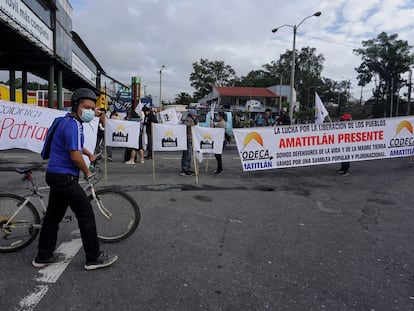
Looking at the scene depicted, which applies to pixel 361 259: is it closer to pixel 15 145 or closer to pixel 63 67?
pixel 15 145

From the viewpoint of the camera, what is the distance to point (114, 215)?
4578mm

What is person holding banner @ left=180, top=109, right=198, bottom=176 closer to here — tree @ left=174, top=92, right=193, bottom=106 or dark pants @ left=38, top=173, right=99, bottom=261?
dark pants @ left=38, top=173, right=99, bottom=261

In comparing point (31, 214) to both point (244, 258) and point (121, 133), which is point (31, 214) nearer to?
point (244, 258)

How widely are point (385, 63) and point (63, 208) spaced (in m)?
89.7

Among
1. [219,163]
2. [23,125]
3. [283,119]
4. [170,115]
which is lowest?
[219,163]

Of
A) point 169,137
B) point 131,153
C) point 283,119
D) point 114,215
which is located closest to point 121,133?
point 169,137

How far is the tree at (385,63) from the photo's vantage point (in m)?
77.7

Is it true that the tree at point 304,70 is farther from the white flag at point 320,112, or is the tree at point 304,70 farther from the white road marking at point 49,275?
the white road marking at point 49,275

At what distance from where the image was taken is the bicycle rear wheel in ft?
13.7

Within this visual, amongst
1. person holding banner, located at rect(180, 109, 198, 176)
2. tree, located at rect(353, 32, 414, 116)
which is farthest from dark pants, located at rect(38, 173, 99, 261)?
tree, located at rect(353, 32, 414, 116)

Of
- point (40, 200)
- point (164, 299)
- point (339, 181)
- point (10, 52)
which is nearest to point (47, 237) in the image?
point (40, 200)

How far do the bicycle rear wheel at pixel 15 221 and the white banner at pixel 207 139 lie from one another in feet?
17.7

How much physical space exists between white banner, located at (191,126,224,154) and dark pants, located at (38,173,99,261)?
18.4 feet

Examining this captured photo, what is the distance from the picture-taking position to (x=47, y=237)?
3848 mm
